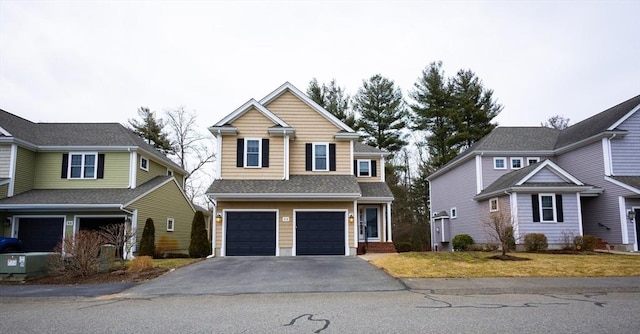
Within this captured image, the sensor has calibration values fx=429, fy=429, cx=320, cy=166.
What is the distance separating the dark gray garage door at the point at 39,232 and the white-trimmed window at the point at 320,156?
12804 mm

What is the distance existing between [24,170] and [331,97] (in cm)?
2697

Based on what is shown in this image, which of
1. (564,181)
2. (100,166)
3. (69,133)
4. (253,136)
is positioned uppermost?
(69,133)

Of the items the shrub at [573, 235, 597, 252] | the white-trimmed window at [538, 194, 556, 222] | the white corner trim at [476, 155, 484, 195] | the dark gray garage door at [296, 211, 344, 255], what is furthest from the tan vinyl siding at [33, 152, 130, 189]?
the shrub at [573, 235, 597, 252]

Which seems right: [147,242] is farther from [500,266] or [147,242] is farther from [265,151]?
[500,266]

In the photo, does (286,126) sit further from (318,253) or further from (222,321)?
(222,321)

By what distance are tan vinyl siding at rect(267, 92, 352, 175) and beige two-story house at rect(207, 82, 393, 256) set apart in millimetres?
51

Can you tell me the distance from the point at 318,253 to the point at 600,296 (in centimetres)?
1201

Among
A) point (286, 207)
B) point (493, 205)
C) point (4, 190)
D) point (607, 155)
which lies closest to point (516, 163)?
point (493, 205)

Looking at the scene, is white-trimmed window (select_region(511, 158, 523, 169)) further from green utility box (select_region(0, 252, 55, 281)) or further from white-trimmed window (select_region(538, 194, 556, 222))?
green utility box (select_region(0, 252, 55, 281))

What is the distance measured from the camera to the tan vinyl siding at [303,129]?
21.7m

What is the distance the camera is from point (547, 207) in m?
20.5

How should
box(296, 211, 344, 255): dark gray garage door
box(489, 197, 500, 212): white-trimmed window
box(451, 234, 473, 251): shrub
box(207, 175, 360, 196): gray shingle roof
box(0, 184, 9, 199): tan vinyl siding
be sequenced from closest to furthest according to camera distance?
box(207, 175, 360, 196): gray shingle roof → box(296, 211, 344, 255): dark gray garage door → box(0, 184, 9, 199): tan vinyl siding → box(489, 197, 500, 212): white-trimmed window → box(451, 234, 473, 251): shrub

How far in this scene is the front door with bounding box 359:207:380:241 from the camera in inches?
903

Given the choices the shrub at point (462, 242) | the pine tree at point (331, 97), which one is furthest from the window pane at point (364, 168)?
the pine tree at point (331, 97)
